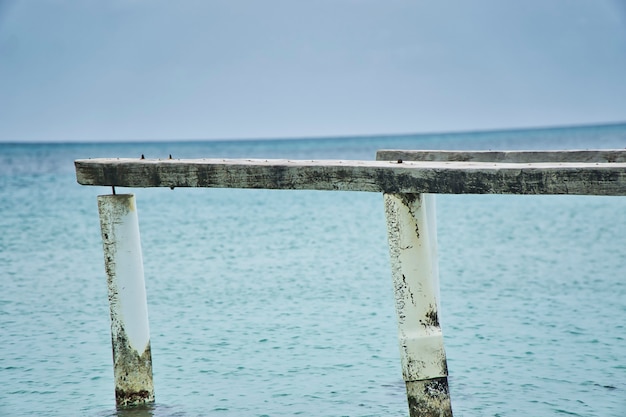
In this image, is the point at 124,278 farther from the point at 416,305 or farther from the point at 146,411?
the point at 416,305

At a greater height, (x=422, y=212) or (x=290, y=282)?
(x=422, y=212)

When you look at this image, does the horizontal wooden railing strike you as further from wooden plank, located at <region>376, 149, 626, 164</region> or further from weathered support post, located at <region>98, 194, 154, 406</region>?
wooden plank, located at <region>376, 149, 626, 164</region>

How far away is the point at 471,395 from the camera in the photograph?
7.36 meters

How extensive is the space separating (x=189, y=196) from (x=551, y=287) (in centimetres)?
2137

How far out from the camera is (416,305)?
560 centimetres

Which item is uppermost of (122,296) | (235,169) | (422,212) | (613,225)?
(235,169)

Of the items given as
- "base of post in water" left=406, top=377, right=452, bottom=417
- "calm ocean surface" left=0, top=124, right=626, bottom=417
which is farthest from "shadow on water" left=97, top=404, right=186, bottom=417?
"base of post in water" left=406, top=377, right=452, bottom=417

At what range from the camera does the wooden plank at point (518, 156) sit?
7.05 m

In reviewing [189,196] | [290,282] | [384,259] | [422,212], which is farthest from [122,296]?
[189,196]

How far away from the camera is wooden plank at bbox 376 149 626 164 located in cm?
705

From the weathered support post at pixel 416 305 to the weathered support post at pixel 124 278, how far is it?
1944 mm

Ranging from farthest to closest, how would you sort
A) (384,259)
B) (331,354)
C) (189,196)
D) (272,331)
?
(189,196) → (384,259) → (272,331) → (331,354)

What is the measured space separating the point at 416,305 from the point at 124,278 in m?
2.16

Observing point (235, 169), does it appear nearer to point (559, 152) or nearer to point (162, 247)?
point (559, 152)
